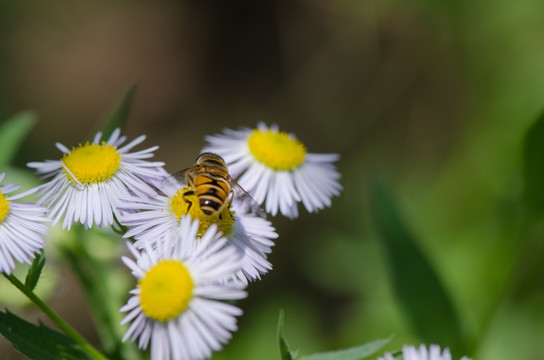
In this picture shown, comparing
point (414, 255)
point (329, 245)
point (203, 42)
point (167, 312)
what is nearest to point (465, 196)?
point (329, 245)

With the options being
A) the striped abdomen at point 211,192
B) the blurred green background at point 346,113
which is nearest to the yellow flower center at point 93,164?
the striped abdomen at point 211,192

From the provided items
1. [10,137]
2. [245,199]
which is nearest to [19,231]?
[245,199]

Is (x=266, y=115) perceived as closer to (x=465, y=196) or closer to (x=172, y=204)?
(x=465, y=196)

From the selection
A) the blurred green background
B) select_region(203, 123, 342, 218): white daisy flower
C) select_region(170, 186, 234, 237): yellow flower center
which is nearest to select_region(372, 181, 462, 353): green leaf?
the blurred green background

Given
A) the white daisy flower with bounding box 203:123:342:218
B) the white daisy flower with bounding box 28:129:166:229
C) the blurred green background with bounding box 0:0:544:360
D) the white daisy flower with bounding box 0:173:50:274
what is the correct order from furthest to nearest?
the blurred green background with bounding box 0:0:544:360
the white daisy flower with bounding box 203:123:342:218
the white daisy flower with bounding box 28:129:166:229
the white daisy flower with bounding box 0:173:50:274

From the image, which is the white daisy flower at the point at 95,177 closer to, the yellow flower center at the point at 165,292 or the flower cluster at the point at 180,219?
the flower cluster at the point at 180,219

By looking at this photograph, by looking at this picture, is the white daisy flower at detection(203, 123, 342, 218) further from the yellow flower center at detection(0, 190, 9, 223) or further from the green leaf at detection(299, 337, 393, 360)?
the yellow flower center at detection(0, 190, 9, 223)
